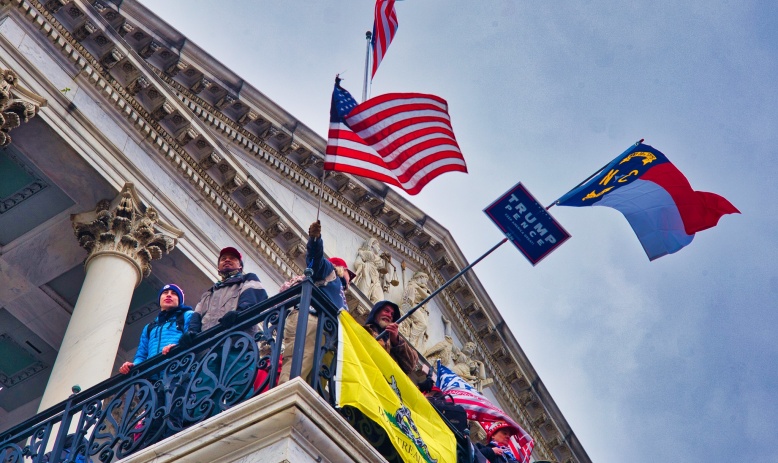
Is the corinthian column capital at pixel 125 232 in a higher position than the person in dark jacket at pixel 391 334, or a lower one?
higher

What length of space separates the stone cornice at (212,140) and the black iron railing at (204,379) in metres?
9.35

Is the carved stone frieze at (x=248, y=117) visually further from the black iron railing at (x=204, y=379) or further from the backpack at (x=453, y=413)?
the black iron railing at (x=204, y=379)

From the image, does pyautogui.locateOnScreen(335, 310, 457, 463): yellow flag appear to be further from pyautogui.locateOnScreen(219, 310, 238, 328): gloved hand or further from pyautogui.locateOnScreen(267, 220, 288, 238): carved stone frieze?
pyautogui.locateOnScreen(267, 220, 288, 238): carved stone frieze

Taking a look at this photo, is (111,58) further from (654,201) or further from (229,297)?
(654,201)

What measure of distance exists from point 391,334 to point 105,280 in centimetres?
689

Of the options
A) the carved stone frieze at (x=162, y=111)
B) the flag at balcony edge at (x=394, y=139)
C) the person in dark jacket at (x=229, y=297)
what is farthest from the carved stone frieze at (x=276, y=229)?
the person in dark jacket at (x=229, y=297)

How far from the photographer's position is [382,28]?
22.1m

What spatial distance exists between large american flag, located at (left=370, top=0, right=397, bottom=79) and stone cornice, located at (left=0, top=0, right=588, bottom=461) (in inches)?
93.0

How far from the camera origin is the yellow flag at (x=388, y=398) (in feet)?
31.9

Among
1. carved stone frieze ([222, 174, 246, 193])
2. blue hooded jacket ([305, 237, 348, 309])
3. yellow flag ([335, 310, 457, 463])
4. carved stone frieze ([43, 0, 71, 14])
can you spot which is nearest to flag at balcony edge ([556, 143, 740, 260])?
carved stone frieze ([222, 174, 246, 193])

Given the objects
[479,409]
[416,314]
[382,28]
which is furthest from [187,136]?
[416,314]

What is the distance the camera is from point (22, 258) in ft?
62.9

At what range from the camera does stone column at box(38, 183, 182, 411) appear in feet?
52.2

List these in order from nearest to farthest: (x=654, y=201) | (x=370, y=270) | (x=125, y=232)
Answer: (x=125, y=232) → (x=654, y=201) → (x=370, y=270)
